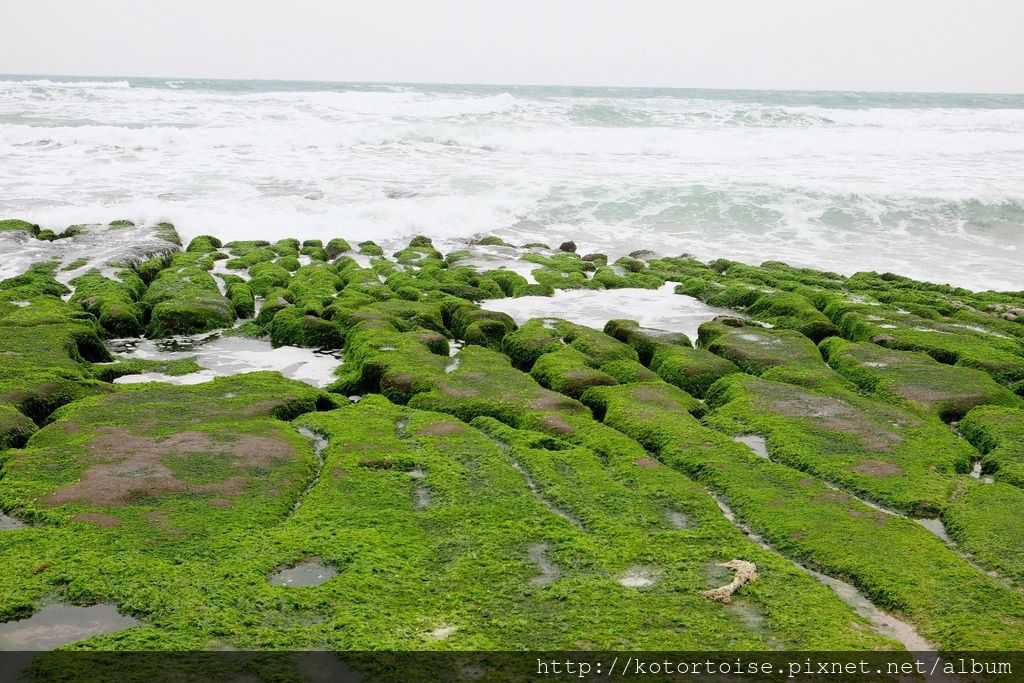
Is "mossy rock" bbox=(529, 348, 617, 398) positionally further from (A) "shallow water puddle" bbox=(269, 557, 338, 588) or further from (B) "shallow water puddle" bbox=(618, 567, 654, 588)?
(A) "shallow water puddle" bbox=(269, 557, 338, 588)

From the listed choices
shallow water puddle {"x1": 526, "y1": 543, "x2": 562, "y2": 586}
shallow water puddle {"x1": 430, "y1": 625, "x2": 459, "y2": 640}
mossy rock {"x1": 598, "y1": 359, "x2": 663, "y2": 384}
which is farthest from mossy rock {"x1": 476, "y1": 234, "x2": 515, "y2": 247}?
shallow water puddle {"x1": 430, "y1": 625, "x2": 459, "y2": 640}

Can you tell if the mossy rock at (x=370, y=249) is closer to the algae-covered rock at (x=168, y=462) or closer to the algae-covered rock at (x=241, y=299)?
the algae-covered rock at (x=241, y=299)

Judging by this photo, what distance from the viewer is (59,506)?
6.68 meters

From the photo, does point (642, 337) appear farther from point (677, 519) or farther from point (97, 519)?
point (97, 519)

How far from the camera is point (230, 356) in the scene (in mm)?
12828

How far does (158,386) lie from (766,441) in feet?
25.3

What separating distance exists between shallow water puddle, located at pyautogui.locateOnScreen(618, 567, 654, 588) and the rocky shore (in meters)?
0.04

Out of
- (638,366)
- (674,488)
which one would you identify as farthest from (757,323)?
(674,488)

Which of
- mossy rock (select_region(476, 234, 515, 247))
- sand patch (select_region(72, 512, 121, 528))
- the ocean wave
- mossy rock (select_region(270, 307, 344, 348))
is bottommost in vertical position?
mossy rock (select_region(270, 307, 344, 348))

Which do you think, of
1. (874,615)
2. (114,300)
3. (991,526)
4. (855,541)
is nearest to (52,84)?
(114,300)

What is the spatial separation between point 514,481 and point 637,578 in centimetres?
194

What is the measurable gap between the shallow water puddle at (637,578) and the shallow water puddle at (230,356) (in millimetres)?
6638

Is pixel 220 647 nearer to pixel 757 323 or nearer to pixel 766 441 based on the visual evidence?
pixel 766 441

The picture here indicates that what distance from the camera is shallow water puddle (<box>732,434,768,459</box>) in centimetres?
871
